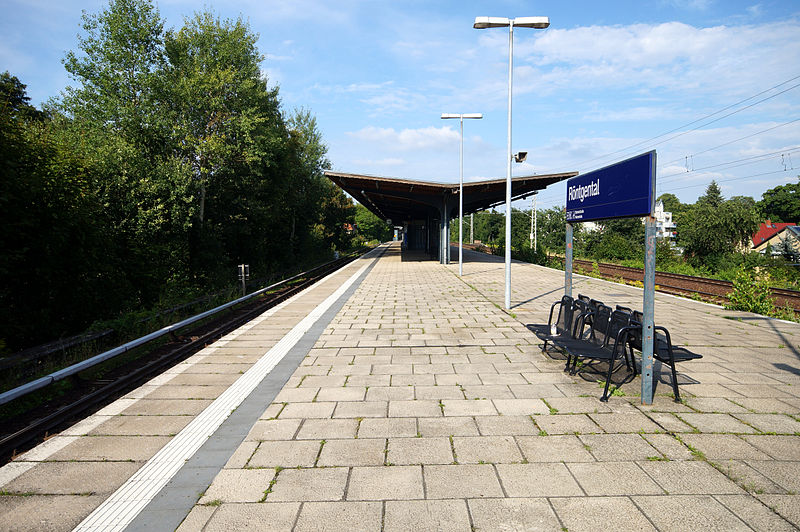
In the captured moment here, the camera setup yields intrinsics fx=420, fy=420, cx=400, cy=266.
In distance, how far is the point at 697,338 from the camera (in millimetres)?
6934

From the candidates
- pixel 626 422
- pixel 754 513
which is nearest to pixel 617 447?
pixel 626 422

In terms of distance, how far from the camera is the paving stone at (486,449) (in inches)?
124

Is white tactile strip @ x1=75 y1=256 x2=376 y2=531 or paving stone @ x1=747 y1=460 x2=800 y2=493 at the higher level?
paving stone @ x1=747 y1=460 x2=800 y2=493

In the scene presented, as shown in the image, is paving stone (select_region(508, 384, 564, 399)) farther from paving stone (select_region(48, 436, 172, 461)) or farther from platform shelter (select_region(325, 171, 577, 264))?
platform shelter (select_region(325, 171, 577, 264))

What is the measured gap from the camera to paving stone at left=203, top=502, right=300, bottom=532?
2.43 meters

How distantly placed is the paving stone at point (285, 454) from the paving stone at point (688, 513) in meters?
2.27

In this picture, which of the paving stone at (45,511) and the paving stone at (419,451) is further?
the paving stone at (419,451)

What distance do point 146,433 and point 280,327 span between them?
4500 millimetres

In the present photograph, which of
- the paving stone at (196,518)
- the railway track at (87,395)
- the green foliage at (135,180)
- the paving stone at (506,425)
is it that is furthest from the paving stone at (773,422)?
the green foliage at (135,180)

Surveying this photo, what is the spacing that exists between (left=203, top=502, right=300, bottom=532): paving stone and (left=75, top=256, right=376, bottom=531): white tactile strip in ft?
1.75

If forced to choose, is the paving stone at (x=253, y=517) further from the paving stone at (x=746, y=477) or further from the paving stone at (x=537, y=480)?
the paving stone at (x=746, y=477)

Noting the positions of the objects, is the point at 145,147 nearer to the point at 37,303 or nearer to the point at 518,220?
the point at 37,303

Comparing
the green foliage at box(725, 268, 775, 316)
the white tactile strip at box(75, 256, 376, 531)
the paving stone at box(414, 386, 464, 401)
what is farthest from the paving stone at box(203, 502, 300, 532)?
the green foliage at box(725, 268, 775, 316)

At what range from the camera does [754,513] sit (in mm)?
2494
